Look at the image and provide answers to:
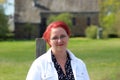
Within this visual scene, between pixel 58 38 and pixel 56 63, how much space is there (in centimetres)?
27

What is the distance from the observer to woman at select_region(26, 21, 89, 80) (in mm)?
4961

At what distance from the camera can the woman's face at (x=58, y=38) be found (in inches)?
196

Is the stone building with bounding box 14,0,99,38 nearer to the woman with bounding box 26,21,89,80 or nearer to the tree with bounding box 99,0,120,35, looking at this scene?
the tree with bounding box 99,0,120,35

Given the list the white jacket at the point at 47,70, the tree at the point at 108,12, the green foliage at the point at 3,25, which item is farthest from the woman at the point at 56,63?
the tree at the point at 108,12

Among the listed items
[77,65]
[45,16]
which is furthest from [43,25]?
[77,65]

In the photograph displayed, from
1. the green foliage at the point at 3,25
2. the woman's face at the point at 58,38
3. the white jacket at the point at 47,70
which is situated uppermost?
the woman's face at the point at 58,38

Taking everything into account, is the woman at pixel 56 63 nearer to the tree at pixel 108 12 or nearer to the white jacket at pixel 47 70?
the white jacket at pixel 47 70

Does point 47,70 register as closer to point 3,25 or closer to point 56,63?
point 56,63

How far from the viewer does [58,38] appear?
4988 millimetres

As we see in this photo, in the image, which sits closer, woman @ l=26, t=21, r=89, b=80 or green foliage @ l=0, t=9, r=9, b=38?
woman @ l=26, t=21, r=89, b=80

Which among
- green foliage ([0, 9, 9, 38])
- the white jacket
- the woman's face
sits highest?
the woman's face

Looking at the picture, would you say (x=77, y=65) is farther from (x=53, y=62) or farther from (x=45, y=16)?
(x=45, y=16)

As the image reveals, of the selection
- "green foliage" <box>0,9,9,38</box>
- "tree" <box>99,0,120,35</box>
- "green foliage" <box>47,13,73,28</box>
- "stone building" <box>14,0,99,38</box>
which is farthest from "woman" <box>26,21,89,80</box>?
"stone building" <box>14,0,99,38</box>

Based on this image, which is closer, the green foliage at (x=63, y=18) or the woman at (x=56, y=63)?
the woman at (x=56, y=63)
